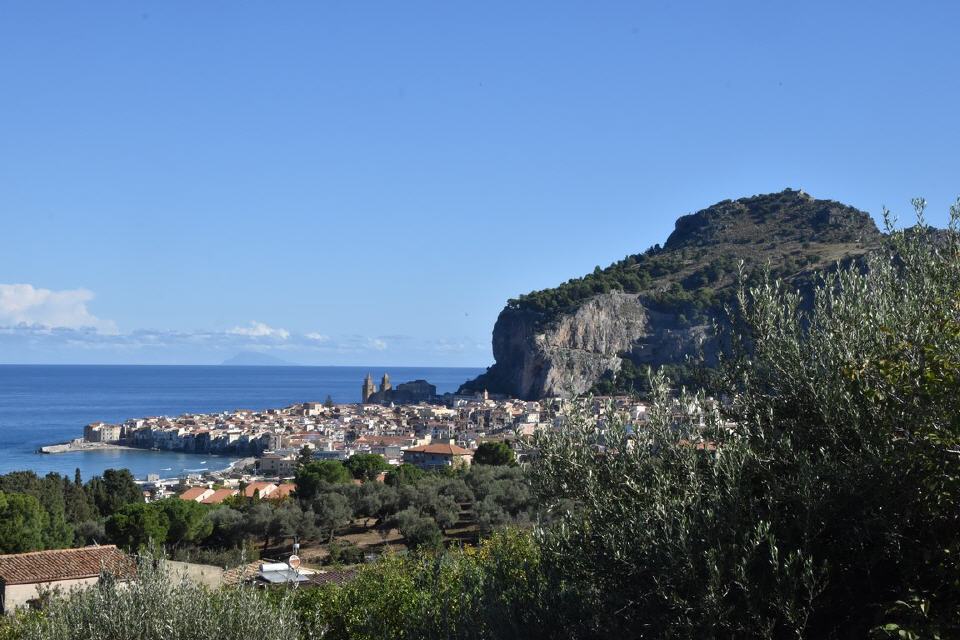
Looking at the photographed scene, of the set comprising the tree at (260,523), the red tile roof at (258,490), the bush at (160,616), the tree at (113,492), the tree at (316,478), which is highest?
the bush at (160,616)

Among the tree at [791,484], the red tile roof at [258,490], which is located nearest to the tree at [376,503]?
the red tile roof at [258,490]

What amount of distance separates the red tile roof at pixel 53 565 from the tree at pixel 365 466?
907 inches

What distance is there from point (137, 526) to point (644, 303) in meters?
82.0

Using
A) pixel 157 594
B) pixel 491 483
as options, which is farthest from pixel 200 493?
pixel 157 594

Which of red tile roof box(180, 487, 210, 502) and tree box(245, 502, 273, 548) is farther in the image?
red tile roof box(180, 487, 210, 502)

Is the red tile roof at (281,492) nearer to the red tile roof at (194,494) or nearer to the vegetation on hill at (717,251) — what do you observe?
the red tile roof at (194,494)

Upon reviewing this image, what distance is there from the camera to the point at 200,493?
141ft

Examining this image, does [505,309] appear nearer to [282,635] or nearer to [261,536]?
[261,536]

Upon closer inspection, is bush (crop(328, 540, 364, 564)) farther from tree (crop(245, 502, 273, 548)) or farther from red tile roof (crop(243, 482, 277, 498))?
red tile roof (crop(243, 482, 277, 498))

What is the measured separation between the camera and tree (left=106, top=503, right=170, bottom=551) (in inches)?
1016

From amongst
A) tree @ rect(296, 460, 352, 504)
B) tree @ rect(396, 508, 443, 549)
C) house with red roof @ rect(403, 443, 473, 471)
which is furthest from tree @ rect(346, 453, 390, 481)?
tree @ rect(396, 508, 443, 549)

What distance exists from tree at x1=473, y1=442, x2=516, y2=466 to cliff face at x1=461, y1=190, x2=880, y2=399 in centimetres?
4486

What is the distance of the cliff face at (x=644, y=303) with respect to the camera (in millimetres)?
96000

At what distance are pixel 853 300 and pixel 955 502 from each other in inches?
57.5
